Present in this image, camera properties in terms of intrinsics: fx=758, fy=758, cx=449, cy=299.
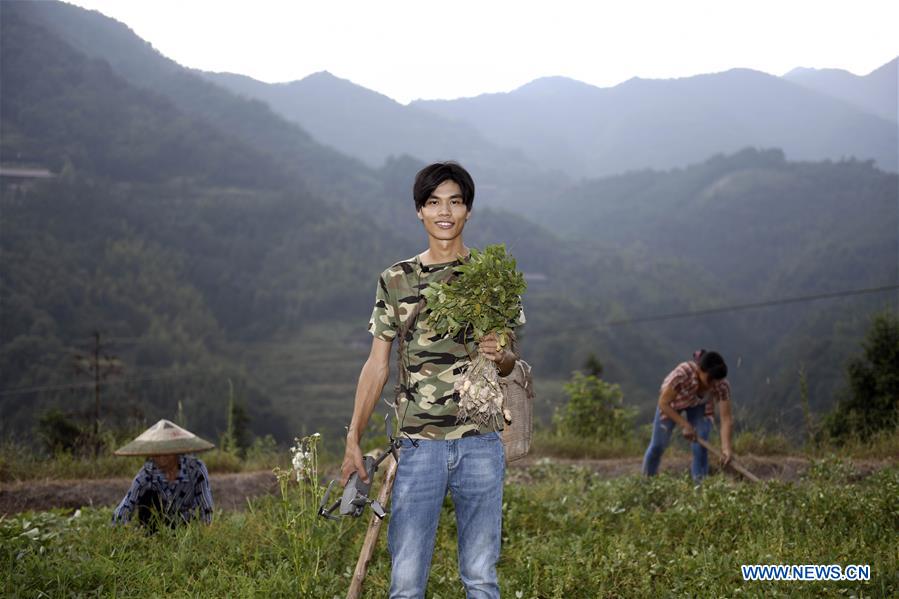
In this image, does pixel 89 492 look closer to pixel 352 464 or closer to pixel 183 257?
pixel 352 464

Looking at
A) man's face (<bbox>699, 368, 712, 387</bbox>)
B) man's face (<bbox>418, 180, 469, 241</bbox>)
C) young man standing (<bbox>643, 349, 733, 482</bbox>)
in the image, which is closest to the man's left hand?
young man standing (<bbox>643, 349, 733, 482</bbox>)

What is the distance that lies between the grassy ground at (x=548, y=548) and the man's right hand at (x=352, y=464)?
41.0 inches

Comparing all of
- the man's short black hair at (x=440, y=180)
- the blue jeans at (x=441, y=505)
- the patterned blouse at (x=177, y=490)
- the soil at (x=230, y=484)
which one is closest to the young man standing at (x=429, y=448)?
the blue jeans at (x=441, y=505)

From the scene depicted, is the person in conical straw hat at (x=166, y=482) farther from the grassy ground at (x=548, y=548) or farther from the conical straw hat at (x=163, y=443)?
the grassy ground at (x=548, y=548)

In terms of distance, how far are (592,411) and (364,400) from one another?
9.84 metres

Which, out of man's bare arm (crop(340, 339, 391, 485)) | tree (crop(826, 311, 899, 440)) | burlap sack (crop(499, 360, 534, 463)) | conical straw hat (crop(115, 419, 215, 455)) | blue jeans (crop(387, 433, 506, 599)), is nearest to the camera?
blue jeans (crop(387, 433, 506, 599))

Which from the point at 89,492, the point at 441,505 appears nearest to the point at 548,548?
the point at 441,505

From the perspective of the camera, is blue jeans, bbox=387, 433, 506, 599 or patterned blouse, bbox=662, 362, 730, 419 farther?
patterned blouse, bbox=662, 362, 730, 419

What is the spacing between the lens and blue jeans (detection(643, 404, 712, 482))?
7809 mm

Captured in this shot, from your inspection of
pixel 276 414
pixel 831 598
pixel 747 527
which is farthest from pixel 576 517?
pixel 276 414

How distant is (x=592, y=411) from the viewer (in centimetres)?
1259

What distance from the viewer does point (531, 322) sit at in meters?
120

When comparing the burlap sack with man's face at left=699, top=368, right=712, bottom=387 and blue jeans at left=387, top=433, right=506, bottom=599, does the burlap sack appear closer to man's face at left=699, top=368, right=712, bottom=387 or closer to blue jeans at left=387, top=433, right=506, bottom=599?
blue jeans at left=387, top=433, right=506, bottom=599

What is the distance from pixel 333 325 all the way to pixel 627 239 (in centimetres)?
9960
